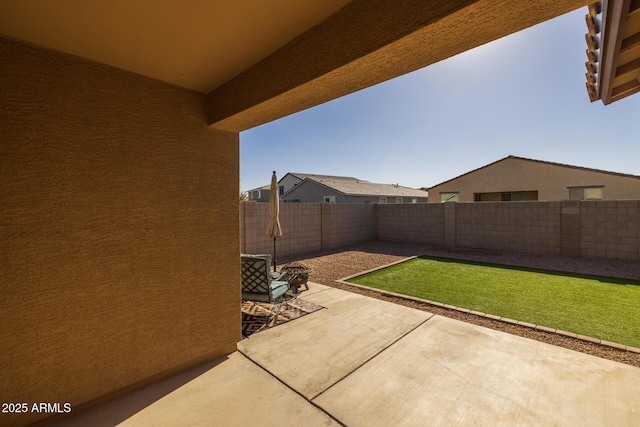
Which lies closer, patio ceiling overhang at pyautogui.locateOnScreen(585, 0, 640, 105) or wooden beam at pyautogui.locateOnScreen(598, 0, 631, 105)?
wooden beam at pyautogui.locateOnScreen(598, 0, 631, 105)

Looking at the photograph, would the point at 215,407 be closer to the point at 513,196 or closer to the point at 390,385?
the point at 390,385

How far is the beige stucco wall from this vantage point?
7.63 feet

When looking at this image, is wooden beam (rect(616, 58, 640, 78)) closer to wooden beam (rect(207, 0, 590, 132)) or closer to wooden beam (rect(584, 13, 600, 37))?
wooden beam (rect(584, 13, 600, 37))

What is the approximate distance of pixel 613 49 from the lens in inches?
106

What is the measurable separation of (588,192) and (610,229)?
11.1m

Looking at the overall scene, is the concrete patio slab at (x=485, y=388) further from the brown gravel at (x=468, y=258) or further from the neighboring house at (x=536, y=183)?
the neighboring house at (x=536, y=183)

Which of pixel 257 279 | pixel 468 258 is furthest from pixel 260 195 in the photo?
pixel 257 279

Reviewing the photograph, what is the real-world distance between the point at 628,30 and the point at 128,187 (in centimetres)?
540

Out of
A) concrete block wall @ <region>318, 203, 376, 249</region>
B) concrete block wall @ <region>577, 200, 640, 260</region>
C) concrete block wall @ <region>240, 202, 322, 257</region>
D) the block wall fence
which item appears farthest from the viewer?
concrete block wall @ <region>318, 203, 376, 249</region>

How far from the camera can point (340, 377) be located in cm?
312

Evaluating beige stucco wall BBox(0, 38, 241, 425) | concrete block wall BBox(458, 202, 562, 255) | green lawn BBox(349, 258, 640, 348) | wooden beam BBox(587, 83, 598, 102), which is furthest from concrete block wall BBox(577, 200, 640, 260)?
beige stucco wall BBox(0, 38, 241, 425)

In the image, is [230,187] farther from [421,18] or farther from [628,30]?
[628,30]

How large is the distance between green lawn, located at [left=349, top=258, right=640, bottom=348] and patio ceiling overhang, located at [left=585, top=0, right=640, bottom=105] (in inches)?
147

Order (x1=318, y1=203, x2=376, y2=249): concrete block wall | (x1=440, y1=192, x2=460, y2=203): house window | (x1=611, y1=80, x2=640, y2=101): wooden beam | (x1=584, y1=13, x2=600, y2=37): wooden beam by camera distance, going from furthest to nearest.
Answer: (x1=440, y1=192, x2=460, y2=203): house window, (x1=318, y1=203, x2=376, y2=249): concrete block wall, (x1=611, y1=80, x2=640, y2=101): wooden beam, (x1=584, y1=13, x2=600, y2=37): wooden beam
